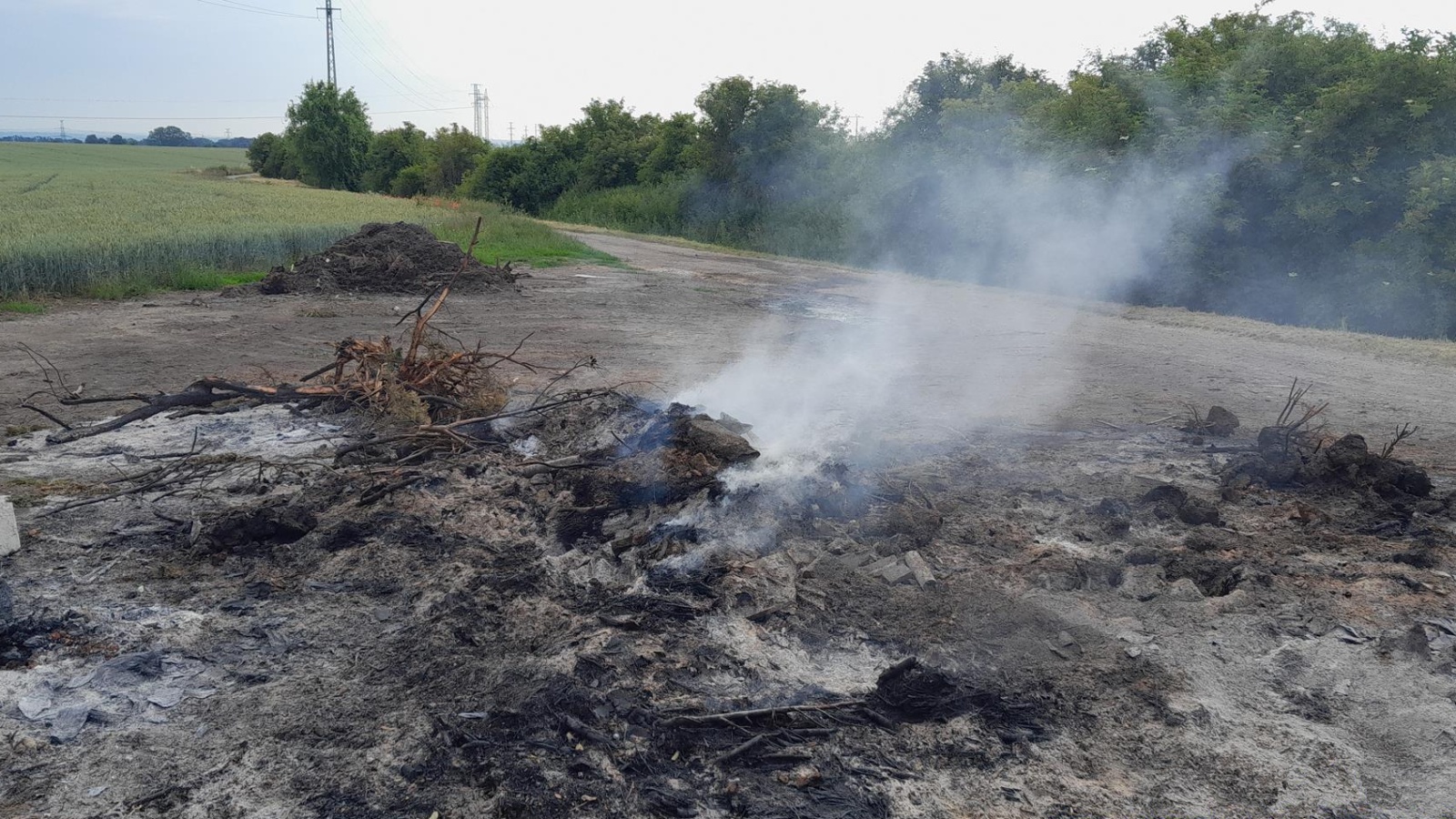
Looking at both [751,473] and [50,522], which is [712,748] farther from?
[50,522]

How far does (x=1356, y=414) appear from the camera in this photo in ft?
27.9

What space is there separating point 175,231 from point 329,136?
41.3 meters

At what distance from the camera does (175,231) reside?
17.7m

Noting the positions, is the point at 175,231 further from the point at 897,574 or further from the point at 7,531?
the point at 897,574

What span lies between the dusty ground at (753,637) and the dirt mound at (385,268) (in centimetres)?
871

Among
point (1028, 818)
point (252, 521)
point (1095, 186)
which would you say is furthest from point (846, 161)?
point (1028, 818)

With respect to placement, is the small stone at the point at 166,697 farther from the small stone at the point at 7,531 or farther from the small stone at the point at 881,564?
the small stone at the point at 881,564

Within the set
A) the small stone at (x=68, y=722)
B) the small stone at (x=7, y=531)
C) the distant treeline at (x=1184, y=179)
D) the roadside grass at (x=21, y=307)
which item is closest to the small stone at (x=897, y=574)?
the small stone at (x=68, y=722)

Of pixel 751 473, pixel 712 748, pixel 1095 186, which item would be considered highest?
pixel 1095 186

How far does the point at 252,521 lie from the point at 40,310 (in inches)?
434

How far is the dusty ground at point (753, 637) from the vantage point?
3371 mm

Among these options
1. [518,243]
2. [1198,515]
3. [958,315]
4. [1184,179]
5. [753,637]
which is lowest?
[753,637]

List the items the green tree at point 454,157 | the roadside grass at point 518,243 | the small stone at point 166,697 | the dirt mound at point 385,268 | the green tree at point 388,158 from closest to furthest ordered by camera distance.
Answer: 1. the small stone at point 166,697
2. the dirt mound at point 385,268
3. the roadside grass at point 518,243
4. the green tree at point 454,157
5. the green tree at point 388,158

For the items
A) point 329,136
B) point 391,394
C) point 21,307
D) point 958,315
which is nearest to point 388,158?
point 329,136
